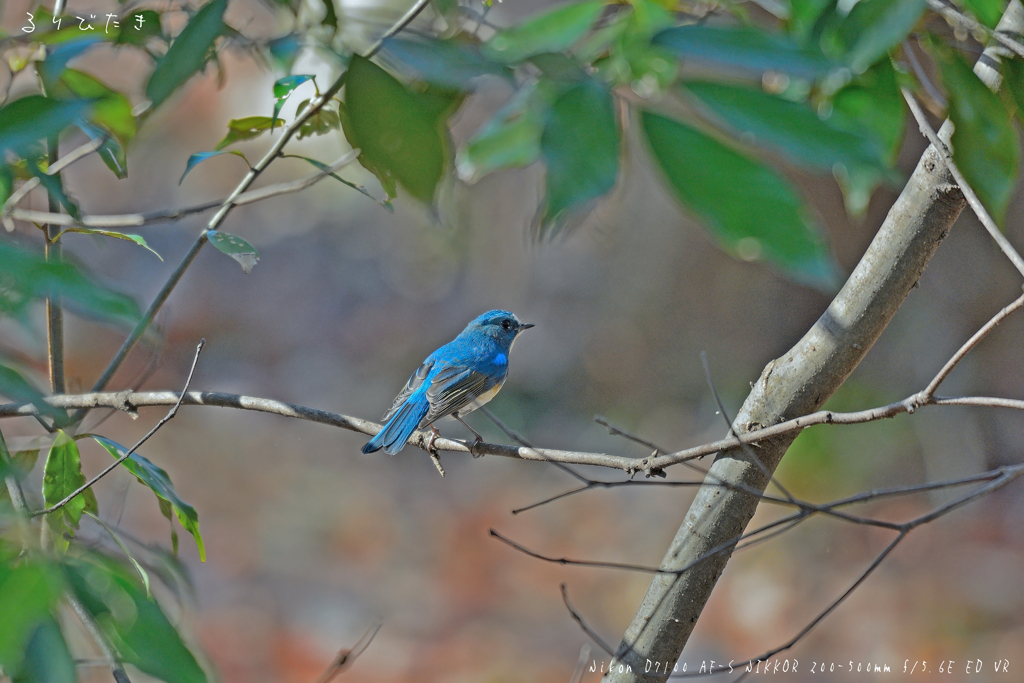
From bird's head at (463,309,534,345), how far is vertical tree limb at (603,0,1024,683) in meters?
1.37

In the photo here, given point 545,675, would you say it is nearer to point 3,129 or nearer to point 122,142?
point 122,142

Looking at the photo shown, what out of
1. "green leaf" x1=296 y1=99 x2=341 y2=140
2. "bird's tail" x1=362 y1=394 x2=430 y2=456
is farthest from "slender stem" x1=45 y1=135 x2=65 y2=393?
"bird's tail" x1=362 y1=394 x2=430 y2=456

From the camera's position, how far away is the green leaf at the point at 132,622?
1.50 ft

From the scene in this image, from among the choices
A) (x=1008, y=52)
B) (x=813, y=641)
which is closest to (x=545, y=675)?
(x=813, y=641)

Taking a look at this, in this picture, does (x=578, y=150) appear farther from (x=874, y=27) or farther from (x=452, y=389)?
(x=452, y=389)

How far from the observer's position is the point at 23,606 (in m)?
0.40

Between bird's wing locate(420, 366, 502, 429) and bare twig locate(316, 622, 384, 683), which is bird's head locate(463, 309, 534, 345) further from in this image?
bare twig locate(316, 622, 384, 683)

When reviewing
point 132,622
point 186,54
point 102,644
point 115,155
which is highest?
point 186,54

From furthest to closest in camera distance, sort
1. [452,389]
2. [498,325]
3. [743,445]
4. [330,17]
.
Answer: [498,325]
[452,389]
[743,445]
[330,17]

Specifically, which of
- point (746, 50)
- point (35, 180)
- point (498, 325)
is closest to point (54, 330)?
point (35, 180)

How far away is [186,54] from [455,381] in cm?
181

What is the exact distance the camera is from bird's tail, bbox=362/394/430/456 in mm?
1759

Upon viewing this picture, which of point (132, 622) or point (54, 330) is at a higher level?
point (132, 622)

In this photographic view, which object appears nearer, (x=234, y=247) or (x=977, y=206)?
(x=977, y=206)
